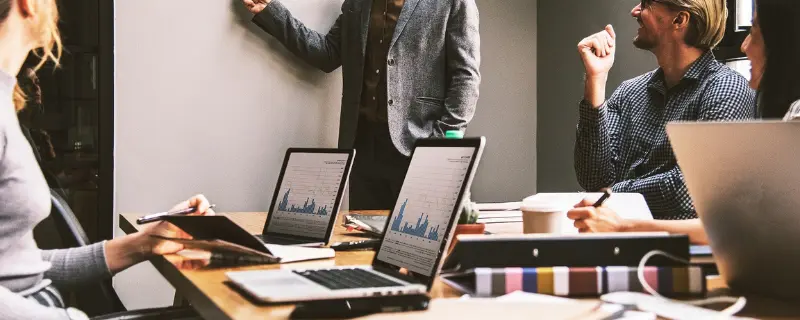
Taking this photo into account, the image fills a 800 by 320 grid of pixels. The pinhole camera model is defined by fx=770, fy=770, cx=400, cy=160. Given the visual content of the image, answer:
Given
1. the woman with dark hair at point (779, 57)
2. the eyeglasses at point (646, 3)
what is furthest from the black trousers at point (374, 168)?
the woman with dark hair at point (779, 57)

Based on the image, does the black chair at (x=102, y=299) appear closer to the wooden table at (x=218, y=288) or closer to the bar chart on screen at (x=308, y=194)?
the wooden table at (x=218, y=288)

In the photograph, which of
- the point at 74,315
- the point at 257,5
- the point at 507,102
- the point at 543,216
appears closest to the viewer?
the point at 74,315

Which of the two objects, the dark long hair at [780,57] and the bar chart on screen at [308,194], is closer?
the dark long hair at [780,57]

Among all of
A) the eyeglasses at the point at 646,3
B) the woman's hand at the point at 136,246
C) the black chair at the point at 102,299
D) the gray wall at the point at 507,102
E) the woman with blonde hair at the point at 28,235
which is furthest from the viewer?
the gray wall at the point at 507,102

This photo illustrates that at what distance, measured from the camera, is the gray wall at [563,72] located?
3.45m

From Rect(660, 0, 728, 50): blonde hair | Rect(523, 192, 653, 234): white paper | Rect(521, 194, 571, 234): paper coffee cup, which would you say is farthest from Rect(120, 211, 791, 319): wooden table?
Rect(660, 0, 728, 50): blonde hair

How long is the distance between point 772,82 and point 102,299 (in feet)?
4.80

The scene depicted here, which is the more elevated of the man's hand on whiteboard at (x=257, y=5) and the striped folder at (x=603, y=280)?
the man's hand on whiteboard at (x=257, y=5)

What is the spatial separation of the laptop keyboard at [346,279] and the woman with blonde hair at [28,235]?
48 centimetres

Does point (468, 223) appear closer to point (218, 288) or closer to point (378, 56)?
point (218, 288)

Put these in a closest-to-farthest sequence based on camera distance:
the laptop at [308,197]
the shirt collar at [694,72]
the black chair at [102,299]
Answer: the black chair at [102,299] < the laptop at [308,197] < the shirt collar at [694,72]

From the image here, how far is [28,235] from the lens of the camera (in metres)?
1.38

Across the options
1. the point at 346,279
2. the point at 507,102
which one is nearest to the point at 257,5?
the point at 507,102

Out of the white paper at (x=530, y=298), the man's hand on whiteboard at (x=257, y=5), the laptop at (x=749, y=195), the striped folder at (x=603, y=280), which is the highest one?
the man's hand on whiteboard at (x=257, y=5)
